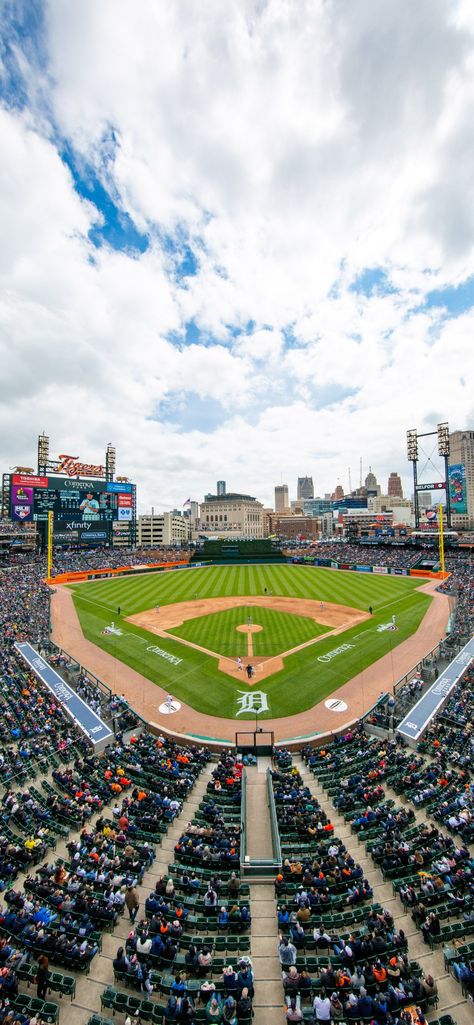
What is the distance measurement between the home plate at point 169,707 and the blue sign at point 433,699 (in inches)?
507

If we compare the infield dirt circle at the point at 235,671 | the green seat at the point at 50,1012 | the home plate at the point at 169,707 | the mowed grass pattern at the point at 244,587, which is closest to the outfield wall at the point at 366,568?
the mowed grass pattern at the point at 244,587

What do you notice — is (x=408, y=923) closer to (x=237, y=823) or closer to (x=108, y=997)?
(x=237, y=823)

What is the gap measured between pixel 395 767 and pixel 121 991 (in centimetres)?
1278

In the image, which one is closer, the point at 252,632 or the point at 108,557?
the point at 252,632

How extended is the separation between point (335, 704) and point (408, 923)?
14214 mm

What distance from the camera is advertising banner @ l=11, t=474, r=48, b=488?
81500 mm

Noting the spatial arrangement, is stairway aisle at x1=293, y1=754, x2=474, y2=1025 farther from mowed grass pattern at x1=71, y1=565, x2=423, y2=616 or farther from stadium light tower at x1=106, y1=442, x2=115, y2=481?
stadium light tower at x1=106, y1=442, x2=115, y2=481

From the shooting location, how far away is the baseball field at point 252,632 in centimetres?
2766

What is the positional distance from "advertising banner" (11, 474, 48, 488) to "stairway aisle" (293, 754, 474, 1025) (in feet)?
268

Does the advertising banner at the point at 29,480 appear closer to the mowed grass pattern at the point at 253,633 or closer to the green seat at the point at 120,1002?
the mowed grass pattern at the point at 253,633

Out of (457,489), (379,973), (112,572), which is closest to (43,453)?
(112,572)

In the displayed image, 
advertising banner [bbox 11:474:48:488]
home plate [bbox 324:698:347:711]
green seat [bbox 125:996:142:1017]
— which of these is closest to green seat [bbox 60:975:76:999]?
green seat [bbox 125:996:142:1017]

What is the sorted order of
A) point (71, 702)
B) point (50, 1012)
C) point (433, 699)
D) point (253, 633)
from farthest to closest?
1. point (253, 633)
2. point (71, 702)
3. point (433, 699)
4. point (50, 1012)

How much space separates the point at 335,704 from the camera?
2523cm
